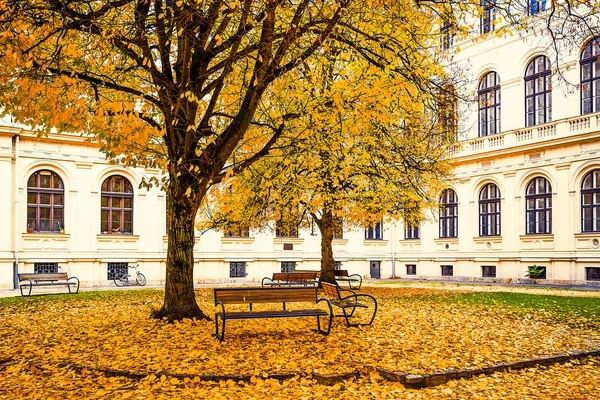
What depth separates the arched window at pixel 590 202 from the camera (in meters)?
23.9

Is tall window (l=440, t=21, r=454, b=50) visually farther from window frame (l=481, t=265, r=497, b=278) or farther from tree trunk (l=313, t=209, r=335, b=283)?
window frame (l=481, t=265, r=497, b=278)

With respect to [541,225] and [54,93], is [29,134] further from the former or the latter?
[541,225]

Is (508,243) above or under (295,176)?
under

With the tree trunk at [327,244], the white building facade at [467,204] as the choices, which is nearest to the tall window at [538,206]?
the white building facade at [467,204]

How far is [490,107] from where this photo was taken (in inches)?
1143

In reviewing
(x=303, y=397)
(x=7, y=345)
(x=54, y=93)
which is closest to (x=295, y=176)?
(x=54, y=93)

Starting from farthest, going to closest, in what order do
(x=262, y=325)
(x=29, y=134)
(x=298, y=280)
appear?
(x=29, y=134), (x=298, y=280), (x=262, y=325)

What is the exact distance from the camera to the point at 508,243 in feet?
90.9

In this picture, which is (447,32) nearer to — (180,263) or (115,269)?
(180,263)

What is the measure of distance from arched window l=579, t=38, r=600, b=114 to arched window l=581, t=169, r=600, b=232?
274cm

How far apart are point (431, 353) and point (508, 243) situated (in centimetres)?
2126

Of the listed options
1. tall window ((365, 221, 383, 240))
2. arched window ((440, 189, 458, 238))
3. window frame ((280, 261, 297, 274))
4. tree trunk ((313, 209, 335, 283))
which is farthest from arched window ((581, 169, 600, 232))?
window frame ((280, 261, 297, 274))

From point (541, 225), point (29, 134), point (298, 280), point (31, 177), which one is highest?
point (29, 134)

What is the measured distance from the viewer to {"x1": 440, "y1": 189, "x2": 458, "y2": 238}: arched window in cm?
3112
